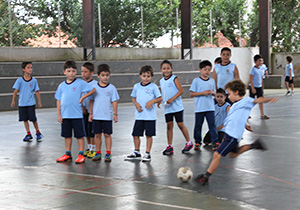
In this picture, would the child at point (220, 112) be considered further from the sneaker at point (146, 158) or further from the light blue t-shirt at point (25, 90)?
the light blue t-shirt at point (25, 90)

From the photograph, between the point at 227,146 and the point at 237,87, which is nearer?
the point at 227,146

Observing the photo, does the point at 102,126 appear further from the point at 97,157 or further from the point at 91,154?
the point at 91,154

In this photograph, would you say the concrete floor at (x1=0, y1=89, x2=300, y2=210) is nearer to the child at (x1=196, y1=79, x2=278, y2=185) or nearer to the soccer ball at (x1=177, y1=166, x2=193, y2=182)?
the soccer ball at (x1=177, y1=166, x2=193, y2=182)

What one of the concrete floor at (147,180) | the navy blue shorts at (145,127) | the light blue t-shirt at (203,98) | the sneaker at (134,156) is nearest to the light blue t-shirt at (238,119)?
the concrete floor at (147,180)

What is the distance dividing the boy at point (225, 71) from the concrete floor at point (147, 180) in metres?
1.40

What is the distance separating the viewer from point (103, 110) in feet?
28.8

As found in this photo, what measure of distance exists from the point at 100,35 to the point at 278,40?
616 inches

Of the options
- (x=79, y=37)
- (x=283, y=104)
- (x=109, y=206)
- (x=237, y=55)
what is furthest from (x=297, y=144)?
(x=237, y=55)

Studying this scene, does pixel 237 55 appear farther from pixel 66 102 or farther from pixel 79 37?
pixel 66 102

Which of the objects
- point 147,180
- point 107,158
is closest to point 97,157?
point 107,158

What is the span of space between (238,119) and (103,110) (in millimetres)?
2693

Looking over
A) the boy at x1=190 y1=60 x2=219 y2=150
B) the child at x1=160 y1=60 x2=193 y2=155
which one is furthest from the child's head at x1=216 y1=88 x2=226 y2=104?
the child at x1=160 y1=60 x2=193 y2=155

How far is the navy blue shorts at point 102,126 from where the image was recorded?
8.79 m

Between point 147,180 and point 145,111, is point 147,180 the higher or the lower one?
the lower one
